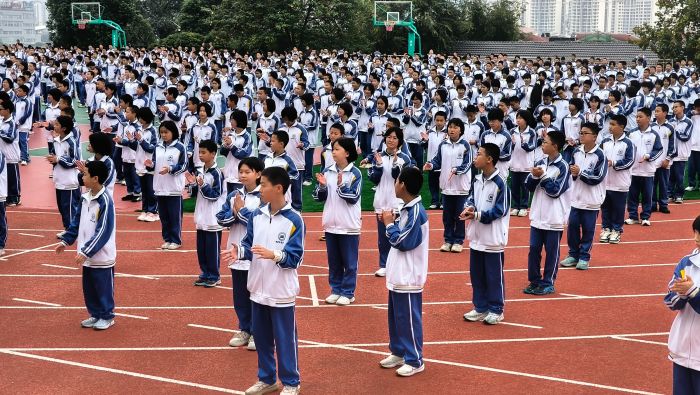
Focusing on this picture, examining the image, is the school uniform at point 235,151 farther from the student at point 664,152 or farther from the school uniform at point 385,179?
the student at point 664,152

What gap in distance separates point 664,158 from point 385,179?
5.93 m

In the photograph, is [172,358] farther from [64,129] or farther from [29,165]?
[29,165]

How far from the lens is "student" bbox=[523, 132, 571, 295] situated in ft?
32.0

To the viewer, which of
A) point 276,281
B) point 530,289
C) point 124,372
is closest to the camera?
point 276,281

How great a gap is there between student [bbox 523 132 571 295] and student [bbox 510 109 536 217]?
3533 mm

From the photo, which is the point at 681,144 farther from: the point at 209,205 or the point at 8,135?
the point at 8,135

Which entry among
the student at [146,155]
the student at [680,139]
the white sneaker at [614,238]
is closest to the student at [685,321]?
the white sneaker at [614,238]

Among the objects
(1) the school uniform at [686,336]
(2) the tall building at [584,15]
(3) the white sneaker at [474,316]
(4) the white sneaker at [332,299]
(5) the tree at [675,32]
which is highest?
(2) the tall building at [584,15]

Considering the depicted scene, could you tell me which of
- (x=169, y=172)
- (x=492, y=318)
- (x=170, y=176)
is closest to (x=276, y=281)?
(x=492, y=318)

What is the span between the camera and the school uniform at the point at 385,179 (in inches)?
404

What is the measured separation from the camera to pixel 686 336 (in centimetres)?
572

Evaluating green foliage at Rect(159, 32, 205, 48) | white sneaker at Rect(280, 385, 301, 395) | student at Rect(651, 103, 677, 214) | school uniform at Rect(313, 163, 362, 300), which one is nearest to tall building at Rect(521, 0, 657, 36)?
green foliage at Rect(159, 32, 205, 48)

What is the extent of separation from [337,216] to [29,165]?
37.6 ft

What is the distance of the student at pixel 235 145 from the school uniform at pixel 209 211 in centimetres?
190
